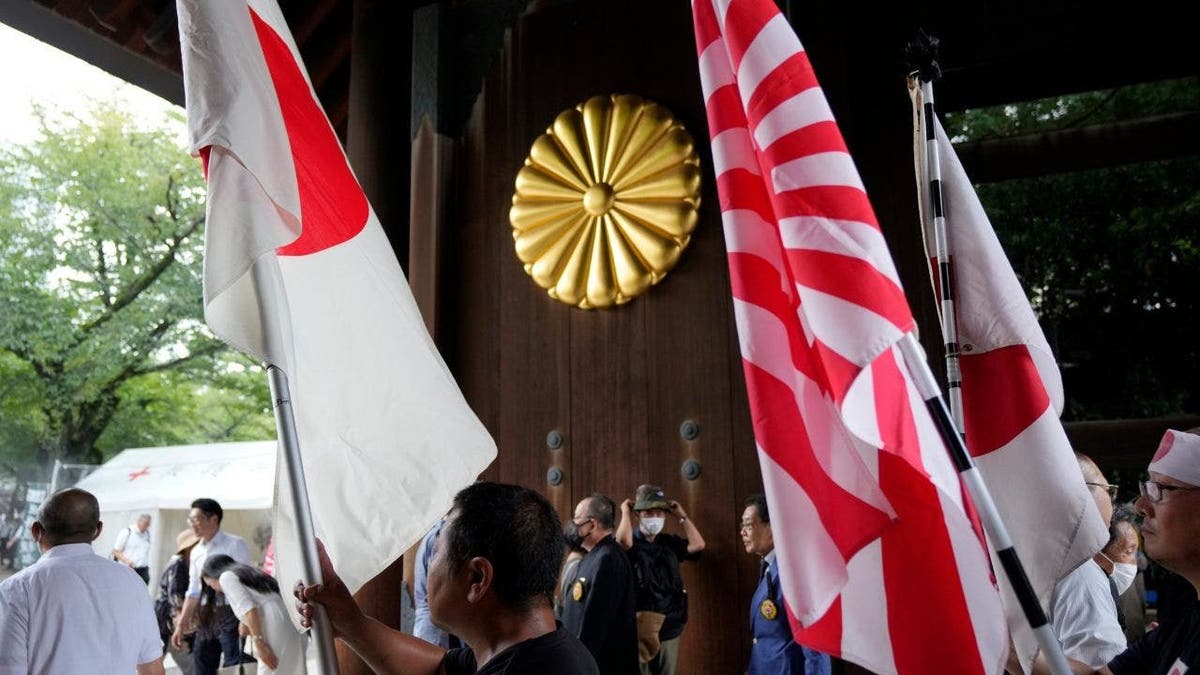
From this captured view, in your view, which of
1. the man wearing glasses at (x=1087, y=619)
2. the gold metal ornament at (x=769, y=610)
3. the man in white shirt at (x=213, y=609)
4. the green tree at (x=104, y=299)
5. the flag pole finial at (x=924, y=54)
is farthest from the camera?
the green tree at (x=104, y=299)

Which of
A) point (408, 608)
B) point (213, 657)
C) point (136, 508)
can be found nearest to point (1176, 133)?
point (408, 608)

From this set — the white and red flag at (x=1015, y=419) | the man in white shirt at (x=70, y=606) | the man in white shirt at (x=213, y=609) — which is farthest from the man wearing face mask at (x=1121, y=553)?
the man in white shirt at (x=213, y=609)

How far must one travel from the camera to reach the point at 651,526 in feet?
13.7


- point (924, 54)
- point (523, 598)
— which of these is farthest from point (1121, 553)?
point (523, 598)

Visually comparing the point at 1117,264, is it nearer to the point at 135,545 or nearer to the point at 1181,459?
the point at 1181,459

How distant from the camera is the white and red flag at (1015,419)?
1894 millimetres

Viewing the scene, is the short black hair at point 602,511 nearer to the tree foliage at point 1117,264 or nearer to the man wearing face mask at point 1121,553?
the man wearing face mask at point 1121,553

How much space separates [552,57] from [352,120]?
3.52 feet

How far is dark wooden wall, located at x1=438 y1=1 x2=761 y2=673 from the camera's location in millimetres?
4230

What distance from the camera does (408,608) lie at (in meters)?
4.66

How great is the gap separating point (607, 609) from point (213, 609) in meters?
2.53

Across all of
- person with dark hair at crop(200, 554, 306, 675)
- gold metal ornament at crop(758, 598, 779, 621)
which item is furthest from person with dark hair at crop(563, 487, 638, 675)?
person with dark hair at crop(200, 554, 306, 675)

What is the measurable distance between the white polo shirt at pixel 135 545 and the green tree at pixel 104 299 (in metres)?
4.44

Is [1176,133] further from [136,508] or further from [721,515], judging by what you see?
[136,508]
